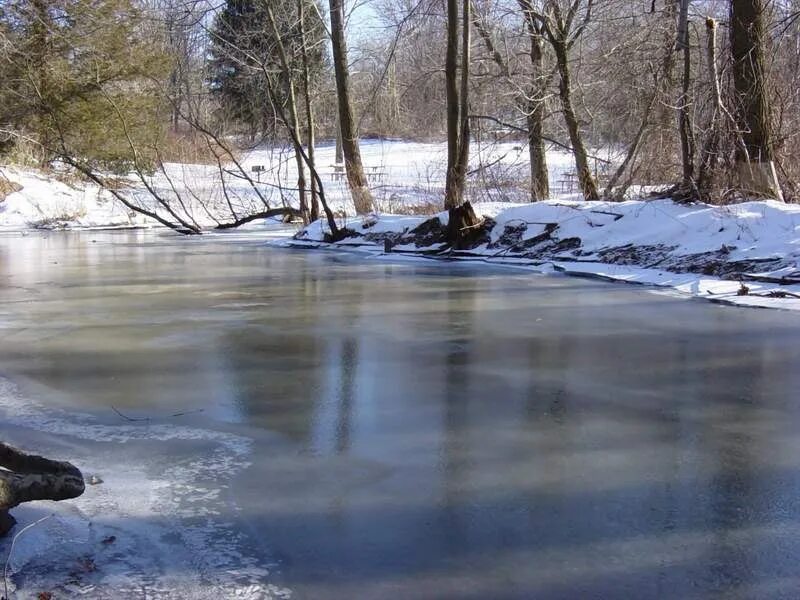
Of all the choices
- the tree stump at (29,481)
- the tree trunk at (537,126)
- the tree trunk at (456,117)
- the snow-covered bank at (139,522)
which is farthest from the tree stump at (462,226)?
the tree stump at (29,481)

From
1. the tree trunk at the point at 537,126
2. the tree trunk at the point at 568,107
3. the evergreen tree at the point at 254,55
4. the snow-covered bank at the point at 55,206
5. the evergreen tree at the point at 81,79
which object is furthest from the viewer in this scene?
the snow-covered bank at the point at 55,206

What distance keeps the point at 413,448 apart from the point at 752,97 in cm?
1100

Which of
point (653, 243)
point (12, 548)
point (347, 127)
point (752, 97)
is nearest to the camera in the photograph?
point (12, 548)

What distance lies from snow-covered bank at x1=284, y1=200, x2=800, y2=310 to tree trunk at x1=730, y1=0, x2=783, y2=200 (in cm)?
A: 102

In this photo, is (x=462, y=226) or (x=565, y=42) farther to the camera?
(x=565, y=42)

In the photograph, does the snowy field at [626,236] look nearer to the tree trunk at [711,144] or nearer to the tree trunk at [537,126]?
the tree trunk at [537,126]

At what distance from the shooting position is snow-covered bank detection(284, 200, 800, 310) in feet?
33.0

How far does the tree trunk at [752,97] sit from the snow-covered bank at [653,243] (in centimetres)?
102

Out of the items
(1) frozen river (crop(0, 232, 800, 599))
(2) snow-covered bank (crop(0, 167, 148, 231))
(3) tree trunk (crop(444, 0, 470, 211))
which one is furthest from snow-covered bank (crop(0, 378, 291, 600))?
(2) snow-covered bank (crop(0, 167, 148, 231))

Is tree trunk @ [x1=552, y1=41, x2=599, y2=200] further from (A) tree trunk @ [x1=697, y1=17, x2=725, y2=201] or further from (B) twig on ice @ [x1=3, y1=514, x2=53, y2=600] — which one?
(B) twig on ice @ [x1=3, y1=514, x2=53, y2=600]

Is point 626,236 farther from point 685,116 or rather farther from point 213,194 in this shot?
point 213,194

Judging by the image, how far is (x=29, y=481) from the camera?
330cm

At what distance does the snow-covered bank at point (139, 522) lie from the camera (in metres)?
2.96

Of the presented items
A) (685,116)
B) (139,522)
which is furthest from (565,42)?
(139,522)
